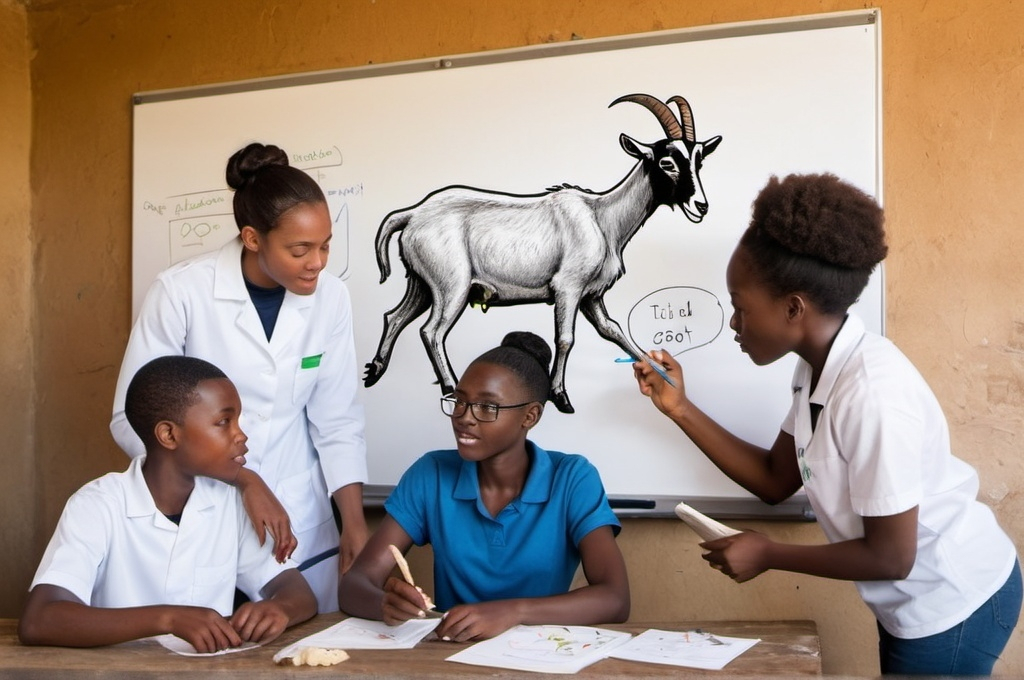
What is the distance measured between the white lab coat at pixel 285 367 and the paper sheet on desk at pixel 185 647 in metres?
0.59

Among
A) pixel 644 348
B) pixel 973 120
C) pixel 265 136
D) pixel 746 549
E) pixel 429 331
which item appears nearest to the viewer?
pixel 746 549

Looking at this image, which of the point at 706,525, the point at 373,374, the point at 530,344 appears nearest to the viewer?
the point at 706,525

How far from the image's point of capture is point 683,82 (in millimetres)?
2787

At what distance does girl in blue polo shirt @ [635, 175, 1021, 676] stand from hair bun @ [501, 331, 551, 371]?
0.72 meters

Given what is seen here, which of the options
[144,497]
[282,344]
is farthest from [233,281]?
[144,497]

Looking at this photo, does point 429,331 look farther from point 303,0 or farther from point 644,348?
point 303,0

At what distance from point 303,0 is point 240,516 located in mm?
1888

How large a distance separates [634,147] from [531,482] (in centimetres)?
114

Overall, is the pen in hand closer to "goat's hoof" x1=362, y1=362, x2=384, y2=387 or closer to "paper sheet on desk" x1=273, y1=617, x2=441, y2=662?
"paper sheet on desk" x1=273, y1=617, x2=441, y2=662

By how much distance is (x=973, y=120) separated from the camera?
8.43 feet

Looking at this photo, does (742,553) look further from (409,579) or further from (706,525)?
(409,579)

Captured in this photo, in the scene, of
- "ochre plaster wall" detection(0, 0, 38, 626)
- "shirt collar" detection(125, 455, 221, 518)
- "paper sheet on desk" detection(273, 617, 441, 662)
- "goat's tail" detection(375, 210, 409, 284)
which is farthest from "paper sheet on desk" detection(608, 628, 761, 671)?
"ochre plaster wall" detection(0, 0, 38, 626)

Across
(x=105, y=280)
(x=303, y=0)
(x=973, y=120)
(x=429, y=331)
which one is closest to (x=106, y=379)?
(x=105, y=280)

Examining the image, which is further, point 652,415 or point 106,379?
point 106,379
